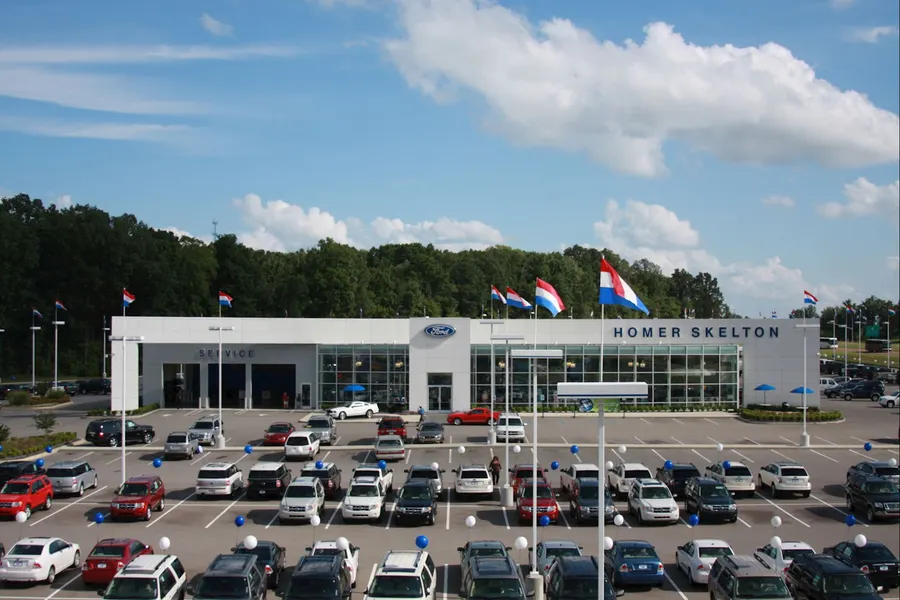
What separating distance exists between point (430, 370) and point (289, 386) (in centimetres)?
1414

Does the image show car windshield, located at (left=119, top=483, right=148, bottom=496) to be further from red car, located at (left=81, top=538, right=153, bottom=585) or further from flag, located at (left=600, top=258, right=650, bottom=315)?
flag, located at (left=600, top=258, right=650, bottom=315)

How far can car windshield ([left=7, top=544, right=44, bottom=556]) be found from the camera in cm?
2173

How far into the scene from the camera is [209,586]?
724 inches

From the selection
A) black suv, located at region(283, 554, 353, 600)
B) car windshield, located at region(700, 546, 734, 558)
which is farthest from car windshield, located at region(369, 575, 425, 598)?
car windshield, located at region(700, 546, 734, 558)

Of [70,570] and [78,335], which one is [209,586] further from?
[78,335]

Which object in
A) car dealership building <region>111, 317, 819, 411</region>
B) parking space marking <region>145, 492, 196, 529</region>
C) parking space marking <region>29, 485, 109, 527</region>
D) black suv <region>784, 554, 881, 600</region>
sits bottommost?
parking space marking <region>29, 485, 109, 527</region>

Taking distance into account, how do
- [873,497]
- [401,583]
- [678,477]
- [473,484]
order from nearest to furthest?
1. [401,583]
2. [873,497]
3. [473,484]
4. [678,477]

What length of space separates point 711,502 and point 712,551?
736 centimetres

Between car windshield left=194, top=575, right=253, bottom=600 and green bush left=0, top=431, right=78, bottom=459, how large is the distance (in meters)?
27.2

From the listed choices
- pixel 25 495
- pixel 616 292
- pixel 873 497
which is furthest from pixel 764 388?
pixel 25 495

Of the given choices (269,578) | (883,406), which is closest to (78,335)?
(883,406)

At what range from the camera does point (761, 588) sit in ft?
60.0

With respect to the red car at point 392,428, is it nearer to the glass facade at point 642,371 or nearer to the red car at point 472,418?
the red car at point 472,418

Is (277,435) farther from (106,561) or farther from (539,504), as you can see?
(106,561)
